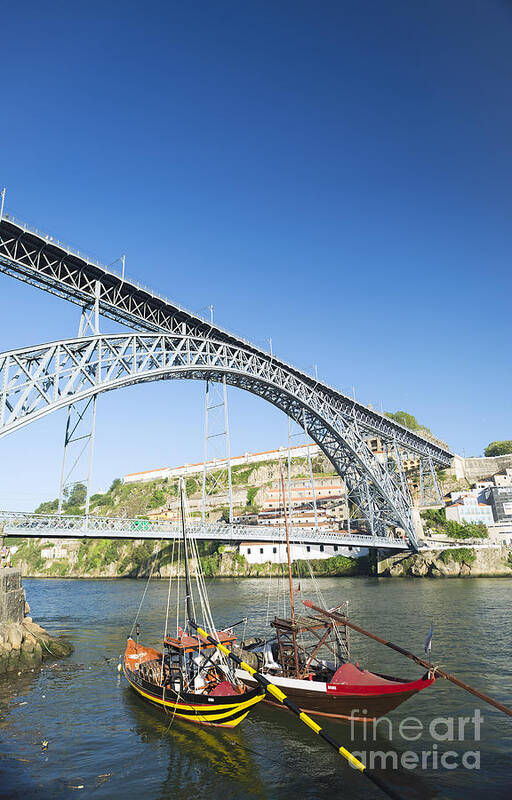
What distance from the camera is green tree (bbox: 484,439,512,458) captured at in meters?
95.7

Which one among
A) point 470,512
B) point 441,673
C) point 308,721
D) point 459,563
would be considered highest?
point 470,512

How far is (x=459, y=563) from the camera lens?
2073 inches

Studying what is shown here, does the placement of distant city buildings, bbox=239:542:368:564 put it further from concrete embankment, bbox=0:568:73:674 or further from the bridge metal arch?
concrete embankment, bbox=0:568:73:674

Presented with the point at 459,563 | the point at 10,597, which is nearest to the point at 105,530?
the point at 10,597

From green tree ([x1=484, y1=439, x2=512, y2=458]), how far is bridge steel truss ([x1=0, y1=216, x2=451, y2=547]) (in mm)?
46974

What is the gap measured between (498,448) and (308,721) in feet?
332

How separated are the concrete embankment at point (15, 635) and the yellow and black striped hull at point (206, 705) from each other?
302 inches

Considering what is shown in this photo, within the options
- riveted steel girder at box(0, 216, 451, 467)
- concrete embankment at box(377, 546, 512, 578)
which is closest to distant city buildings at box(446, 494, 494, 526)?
concrete embankment at box(377, 546, 512, 578)

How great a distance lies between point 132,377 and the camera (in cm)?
2978

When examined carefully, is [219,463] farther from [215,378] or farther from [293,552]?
[215,378]

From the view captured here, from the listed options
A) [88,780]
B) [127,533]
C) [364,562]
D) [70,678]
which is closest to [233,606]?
[127,533]

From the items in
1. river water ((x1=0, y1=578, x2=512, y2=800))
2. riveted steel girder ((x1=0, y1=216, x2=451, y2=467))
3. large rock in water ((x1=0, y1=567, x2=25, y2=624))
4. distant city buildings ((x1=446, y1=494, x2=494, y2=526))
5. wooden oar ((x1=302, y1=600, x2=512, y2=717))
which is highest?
riveted steel girder ((x1=0, y1=216, x2=451, y2=467))

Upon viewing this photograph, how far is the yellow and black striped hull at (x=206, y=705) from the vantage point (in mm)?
13109

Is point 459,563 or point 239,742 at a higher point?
point 459,563
